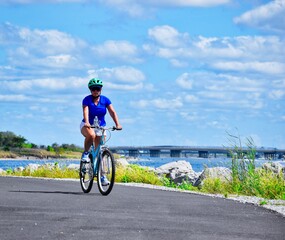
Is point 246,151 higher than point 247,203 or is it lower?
higher

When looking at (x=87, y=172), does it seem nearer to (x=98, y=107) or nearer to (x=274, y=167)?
(x=98, y=107)

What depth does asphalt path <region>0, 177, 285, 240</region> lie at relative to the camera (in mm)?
9992

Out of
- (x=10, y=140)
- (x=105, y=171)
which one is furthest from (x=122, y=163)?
(x=10, y=140)

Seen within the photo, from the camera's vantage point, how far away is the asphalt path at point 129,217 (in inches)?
393

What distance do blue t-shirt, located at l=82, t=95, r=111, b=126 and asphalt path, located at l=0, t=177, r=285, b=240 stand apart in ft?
5.51

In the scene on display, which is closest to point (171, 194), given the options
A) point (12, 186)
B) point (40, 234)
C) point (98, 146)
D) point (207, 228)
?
point (98, 146)

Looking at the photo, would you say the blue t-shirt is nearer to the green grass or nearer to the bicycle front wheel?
the bicycle front wheel

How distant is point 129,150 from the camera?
428 ft

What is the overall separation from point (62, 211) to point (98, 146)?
399cm

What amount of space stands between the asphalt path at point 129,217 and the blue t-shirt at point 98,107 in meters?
1.68

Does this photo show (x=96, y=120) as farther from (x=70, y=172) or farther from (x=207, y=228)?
(x=70, y=172)

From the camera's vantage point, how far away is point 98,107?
16.2m

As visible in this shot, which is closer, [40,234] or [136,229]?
[40,234]

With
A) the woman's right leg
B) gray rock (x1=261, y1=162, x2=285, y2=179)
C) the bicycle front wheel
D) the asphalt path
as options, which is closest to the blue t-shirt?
the woman's right leg
